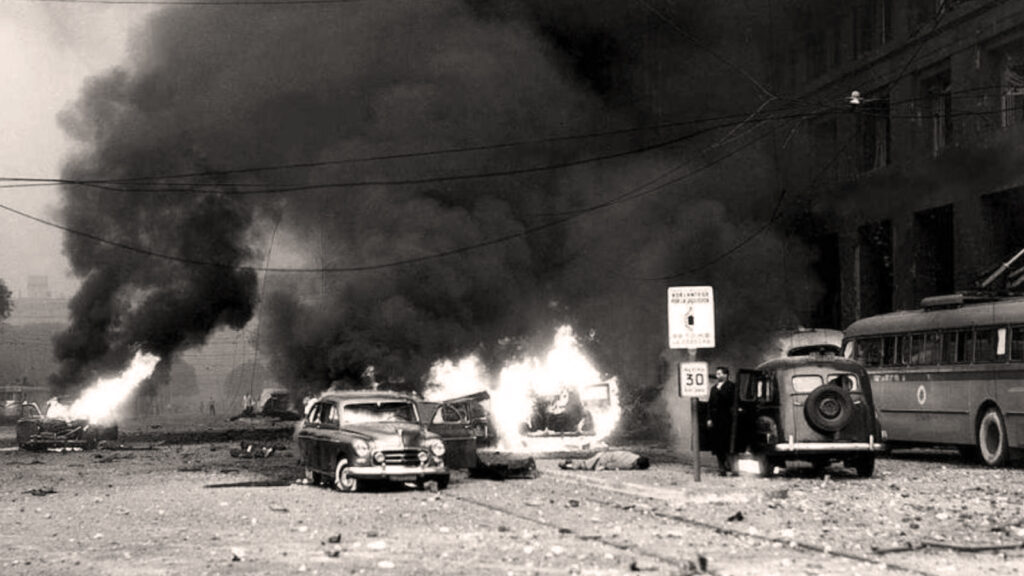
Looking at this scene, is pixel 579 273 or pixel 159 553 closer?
pixel 159 553

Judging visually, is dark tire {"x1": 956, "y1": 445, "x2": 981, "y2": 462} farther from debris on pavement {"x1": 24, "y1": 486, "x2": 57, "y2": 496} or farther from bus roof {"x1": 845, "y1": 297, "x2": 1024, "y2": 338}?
debris on pavement {"x1": 24, "y1": 486, "x2": 57, "y2": 496}

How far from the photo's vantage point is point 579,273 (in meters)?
44.3

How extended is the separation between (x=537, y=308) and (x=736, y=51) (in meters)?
13.0

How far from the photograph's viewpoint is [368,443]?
62.5 feet

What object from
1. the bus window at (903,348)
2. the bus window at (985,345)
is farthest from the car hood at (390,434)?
the bus window at (903,348)

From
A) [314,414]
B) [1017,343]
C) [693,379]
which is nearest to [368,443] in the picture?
[314,414]

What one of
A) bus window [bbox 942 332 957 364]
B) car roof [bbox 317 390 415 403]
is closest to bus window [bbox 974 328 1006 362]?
bus window [bbox 942 332 957 364]

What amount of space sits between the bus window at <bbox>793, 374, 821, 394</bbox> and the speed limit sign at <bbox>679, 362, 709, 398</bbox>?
8.64 feet

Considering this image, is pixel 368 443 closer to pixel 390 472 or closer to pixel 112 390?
pixel 390 472

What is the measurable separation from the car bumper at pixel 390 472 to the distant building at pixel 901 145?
47.4 ft

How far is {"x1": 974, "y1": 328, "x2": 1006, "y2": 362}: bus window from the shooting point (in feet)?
74.1

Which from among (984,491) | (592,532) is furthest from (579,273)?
(592,532)

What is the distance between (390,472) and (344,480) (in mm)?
839

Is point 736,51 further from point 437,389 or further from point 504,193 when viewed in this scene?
point 437,389
